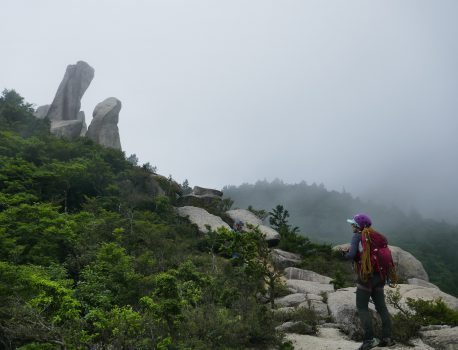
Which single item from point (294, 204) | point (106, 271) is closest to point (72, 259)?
point (106, 271)

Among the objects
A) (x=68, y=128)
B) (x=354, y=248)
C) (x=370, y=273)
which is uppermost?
(x=68, y=128)

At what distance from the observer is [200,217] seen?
26.1 meters

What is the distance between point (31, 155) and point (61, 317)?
62.3 feet

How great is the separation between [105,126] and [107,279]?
36.6m

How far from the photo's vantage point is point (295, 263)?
22.2 m

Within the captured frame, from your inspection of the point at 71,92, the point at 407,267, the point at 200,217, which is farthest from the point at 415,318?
the point at 71,92

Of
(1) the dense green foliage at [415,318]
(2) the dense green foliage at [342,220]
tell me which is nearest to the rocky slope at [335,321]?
(1) the dense green foliage at [415,318]

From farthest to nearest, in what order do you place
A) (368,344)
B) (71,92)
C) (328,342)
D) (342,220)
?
1. (342,220)
2. (71,92)
3. (328,342)
4. (368,344)

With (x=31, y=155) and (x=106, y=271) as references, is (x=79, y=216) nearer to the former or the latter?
(x=106, y=271)

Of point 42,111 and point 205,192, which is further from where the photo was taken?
point 42,111

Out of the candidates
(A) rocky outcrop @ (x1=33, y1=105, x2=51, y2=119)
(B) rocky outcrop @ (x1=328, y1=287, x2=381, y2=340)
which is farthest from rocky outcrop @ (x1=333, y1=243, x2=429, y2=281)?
(A) rocky outcrop @ (x1=33, y1=105, x2=51, y2=119)

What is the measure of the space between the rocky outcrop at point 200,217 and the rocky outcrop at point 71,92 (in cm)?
2940

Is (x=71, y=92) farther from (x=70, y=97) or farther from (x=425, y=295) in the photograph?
(x=425, y=295)

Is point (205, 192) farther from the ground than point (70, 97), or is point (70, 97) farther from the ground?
point (70, 97)
